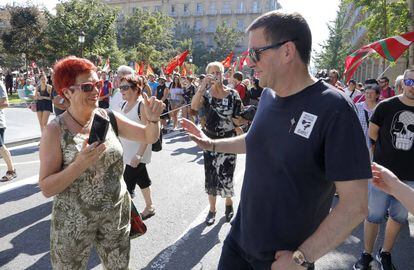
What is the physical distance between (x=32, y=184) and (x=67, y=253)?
14.7 ft

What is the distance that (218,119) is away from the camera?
15.2ft

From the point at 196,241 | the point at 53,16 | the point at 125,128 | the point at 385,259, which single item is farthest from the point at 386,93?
the point at 53,16

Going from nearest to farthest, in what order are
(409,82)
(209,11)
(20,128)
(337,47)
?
(409,82) < (20,128) < (337,47) < (209,11)

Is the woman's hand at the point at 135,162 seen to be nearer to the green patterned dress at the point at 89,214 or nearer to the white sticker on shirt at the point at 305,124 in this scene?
the green patterned dress at the point at 89,214

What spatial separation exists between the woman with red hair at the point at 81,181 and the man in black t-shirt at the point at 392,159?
96.1 inches

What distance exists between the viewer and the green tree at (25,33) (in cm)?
2752

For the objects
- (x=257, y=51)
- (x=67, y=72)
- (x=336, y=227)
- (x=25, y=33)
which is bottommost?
(x=336, y=227)

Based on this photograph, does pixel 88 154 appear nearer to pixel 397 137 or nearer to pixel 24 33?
pixel 397 137

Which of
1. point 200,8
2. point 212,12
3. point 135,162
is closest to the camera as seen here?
point 135,162

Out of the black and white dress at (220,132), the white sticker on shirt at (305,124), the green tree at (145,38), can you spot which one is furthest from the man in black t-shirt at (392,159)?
the green tree at (145,38)

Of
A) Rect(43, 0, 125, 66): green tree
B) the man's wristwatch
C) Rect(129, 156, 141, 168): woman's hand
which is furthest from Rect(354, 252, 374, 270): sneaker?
Rect(43, 0, 125, 66): green tree

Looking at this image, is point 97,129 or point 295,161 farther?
point 97,129

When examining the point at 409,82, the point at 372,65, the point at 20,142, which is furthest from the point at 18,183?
the point at 372,65

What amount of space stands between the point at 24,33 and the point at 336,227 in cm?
3130
